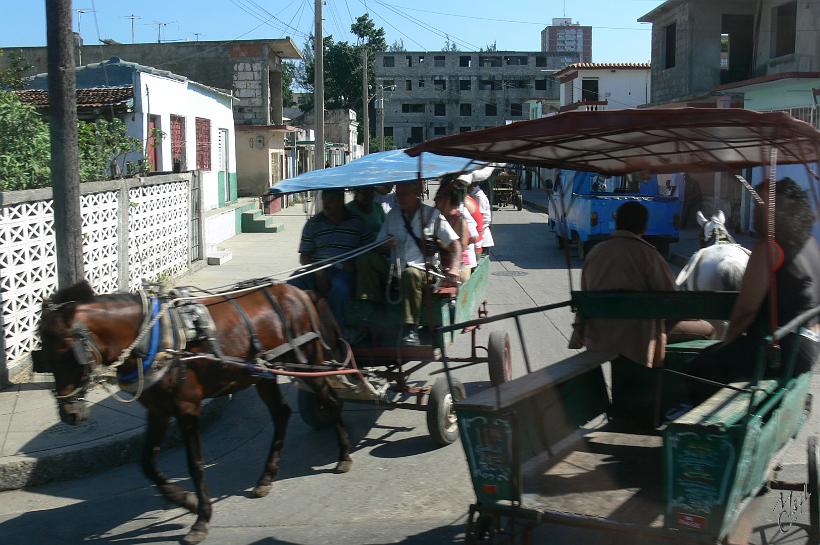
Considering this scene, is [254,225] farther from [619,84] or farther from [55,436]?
[619,84]

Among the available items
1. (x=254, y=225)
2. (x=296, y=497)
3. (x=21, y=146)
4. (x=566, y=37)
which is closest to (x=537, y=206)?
(x=254, y=225)

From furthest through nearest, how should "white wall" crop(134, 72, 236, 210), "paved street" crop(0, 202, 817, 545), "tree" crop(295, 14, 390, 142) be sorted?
"tree" crop(295, 14, 390, 142) → "white wall" crop(134, 72, 236, 210) → "paved street" crop(0, 202, 817, 545)

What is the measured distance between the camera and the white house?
1681cm

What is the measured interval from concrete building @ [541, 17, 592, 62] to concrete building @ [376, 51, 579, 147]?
4302 centimetres

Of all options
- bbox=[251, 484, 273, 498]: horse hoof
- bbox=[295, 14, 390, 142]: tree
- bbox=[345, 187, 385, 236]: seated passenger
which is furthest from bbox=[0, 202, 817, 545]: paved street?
bbox=[295, 14, 390, 142]: tree

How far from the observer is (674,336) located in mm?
6684

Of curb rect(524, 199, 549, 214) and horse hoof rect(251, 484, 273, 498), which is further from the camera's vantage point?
curb rect(524, 199, 549, 214)

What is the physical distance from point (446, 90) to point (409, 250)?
86.4 m

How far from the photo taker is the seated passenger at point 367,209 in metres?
7.53

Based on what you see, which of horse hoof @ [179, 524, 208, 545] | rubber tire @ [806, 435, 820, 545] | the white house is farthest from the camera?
the white house

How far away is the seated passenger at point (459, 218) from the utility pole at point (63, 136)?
3.39 m

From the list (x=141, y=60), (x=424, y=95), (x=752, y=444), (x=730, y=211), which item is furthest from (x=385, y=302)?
(x=424, y=95)

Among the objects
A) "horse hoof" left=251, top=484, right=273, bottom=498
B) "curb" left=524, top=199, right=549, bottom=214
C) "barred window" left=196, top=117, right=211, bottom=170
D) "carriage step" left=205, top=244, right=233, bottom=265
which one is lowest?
"horse hoof" left=251, top=484, right=273, bottom=498

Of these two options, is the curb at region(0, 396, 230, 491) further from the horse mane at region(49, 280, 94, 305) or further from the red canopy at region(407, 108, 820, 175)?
the red canopy at region(407, 108, 820, 175)
